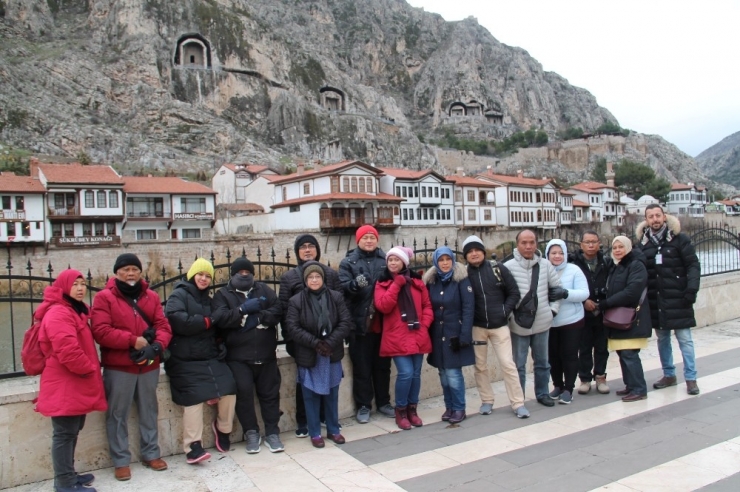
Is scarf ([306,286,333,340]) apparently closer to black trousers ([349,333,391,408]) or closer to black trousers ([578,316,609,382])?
black trousers ([349,333,391,408])

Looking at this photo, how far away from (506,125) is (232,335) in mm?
119107

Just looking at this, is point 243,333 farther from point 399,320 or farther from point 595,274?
point 595,274

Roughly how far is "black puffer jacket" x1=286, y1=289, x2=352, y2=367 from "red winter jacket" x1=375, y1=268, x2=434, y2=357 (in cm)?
46

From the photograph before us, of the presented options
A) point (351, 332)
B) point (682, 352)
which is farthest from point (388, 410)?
point (682, 352)

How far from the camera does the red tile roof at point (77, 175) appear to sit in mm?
32594

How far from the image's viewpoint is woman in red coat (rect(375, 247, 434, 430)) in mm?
5387

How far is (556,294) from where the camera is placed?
19.5 ft

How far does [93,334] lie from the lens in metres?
4.22

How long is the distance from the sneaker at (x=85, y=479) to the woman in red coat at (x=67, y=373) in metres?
0.02

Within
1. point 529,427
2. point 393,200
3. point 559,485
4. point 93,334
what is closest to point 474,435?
point 529,427

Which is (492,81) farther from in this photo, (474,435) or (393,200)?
(474,435)

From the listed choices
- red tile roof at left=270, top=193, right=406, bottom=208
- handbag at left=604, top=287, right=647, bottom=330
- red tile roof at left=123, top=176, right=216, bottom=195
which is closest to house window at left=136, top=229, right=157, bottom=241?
red tile roof at left=123, top=176, right=216, bottom=195

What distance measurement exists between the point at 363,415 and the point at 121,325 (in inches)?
105

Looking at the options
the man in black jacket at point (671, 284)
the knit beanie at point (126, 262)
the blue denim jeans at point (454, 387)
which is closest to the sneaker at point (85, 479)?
the knit beanie at point (126, 262)
